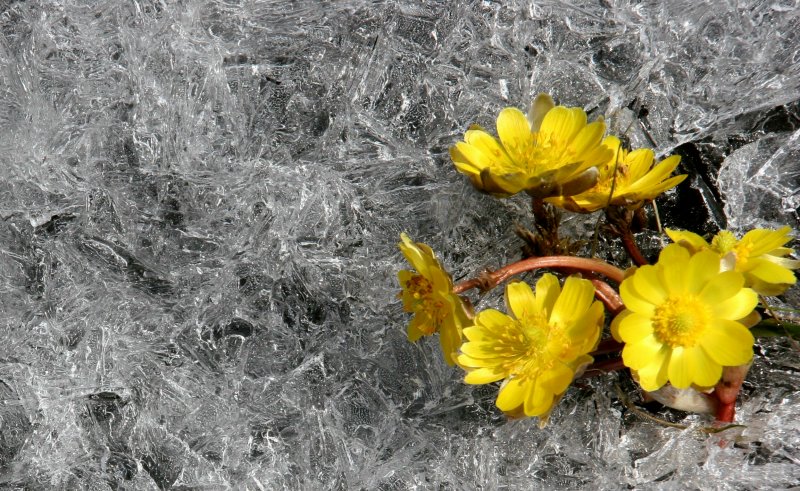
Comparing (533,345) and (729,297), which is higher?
(729,297)

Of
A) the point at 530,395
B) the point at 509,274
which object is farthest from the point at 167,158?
the point at 530,395

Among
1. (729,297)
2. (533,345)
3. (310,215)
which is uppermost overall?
(729,297)

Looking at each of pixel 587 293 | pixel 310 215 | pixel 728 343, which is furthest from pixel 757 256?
pixel 310 215

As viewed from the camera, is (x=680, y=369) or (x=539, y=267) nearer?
(x=680, y=369)

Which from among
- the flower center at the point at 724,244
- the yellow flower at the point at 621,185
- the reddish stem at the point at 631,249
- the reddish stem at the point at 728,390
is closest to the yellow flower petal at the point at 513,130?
the yellow flower at the point at 621,185

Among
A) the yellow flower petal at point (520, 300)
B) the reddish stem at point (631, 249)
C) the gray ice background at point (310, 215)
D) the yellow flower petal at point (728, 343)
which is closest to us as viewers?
the yellow flower petal at point (728, 343)

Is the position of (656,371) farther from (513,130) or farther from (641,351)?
(513,130)

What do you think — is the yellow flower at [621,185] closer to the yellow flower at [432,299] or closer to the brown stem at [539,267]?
the brown stem at [539,267]
